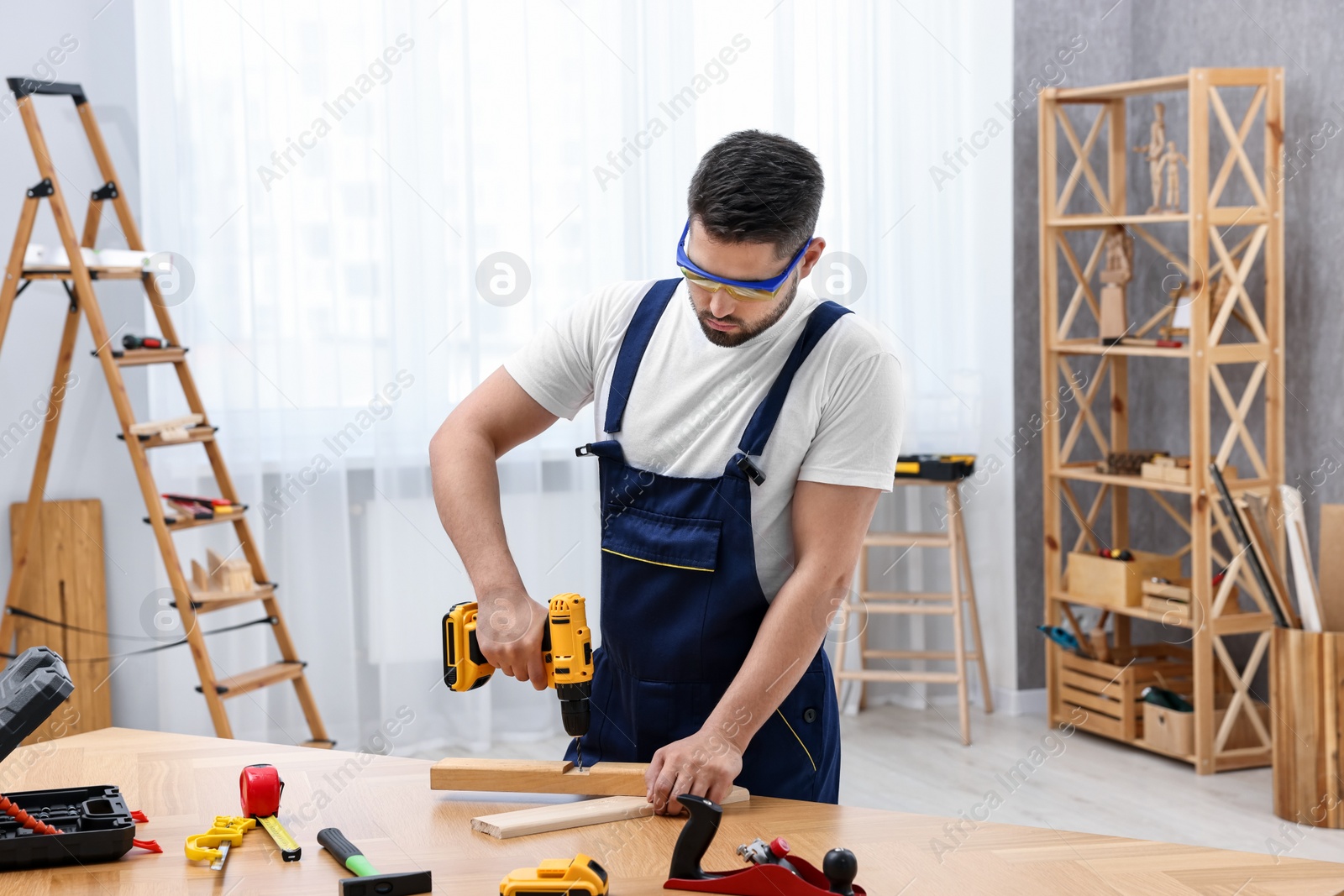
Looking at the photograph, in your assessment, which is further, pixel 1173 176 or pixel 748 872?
pixel 1173 176

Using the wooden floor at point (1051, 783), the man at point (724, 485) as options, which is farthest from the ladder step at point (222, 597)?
the man at point (724, 485)

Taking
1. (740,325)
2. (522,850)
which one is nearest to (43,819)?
(522,850)

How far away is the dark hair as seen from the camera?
64.1 inches

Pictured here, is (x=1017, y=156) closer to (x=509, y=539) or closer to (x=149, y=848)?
(x=509, y=539)

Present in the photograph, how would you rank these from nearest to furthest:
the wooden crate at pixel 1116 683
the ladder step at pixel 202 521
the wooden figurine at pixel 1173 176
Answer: the ladder step at pixel 202 521
the wooden figurine at pixel 1173 176
the wooden crate at pixel 1116 683

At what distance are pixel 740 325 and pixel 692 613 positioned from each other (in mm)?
417

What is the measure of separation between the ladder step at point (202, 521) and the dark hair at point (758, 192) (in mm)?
2216

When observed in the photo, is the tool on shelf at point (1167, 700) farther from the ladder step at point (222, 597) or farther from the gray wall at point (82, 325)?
the gray wall at point (82, 325)

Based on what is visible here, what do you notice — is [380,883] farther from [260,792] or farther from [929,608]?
[929,608]

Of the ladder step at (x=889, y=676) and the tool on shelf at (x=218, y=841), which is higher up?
the tool on shelf at (x=218, y=841)

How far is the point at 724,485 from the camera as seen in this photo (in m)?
1.77

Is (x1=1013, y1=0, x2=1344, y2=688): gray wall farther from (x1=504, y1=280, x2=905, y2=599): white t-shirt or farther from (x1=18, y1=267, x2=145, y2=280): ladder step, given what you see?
(x1=18, y1=267, x2=145, y2=280): ladder step

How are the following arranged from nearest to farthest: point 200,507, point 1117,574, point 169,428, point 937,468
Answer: point 169,428
point 200,507
point 1117,574
point 937,468

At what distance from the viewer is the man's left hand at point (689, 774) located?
1589 mm
